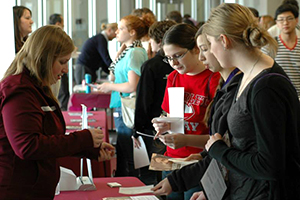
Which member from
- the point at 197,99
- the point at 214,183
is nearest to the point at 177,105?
the point at 197,99

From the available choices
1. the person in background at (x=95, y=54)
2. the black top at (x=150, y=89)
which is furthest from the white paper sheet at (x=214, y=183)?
the person in background at (x=95, y=54)

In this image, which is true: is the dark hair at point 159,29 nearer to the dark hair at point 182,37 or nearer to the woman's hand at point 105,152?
the dark hair at point 182,37

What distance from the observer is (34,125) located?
158 centimetres

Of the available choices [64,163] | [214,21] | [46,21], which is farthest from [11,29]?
[46,21]

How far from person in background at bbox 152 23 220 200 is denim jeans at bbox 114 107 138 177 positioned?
131cm

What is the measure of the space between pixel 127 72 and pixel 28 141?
2175 millimetres

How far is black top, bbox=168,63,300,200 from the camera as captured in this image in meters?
1.28

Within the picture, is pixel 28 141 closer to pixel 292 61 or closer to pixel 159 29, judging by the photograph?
pixel 159 29

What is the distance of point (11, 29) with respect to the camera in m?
2.57

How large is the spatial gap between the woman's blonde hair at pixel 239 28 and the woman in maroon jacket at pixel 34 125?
592 mm

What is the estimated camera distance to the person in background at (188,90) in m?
2.16

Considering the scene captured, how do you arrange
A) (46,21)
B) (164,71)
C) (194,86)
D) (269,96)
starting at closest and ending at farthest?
(269,96) < (194,86) < (164,71) < (46,21)

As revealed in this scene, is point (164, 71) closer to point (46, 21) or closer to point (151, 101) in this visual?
point (151, 101)

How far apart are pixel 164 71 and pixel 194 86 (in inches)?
32.4
